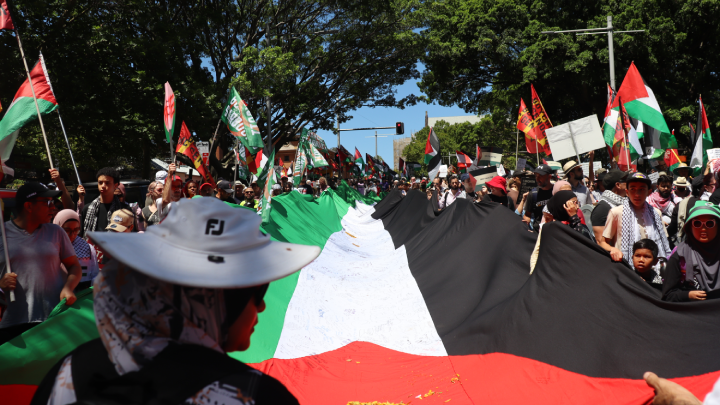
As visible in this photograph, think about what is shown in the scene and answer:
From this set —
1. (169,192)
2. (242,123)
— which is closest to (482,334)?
(169,192)

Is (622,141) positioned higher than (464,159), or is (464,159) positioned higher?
(622,141)

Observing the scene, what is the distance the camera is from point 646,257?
179 inches

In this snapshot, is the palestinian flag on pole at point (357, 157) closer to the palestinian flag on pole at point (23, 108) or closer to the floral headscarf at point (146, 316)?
the palestinian flag on pole at point (23, 108)

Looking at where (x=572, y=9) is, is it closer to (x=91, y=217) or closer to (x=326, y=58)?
(x=326, y=58)

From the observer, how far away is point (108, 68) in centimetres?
1789

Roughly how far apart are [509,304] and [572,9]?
77.4 feet

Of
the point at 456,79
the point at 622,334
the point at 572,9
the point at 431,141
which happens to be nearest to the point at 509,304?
the point at 622,334

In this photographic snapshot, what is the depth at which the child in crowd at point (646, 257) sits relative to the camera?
4562 mm

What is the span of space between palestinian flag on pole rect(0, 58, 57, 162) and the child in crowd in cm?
591

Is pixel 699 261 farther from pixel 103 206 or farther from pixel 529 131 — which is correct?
pixel 529 131

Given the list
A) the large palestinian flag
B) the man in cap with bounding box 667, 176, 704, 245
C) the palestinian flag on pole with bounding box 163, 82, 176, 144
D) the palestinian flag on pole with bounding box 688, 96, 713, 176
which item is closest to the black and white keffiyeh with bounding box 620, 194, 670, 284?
the large palestinian flag

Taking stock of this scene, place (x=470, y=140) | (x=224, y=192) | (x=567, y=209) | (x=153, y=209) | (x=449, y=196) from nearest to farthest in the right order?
(x=567, y=209) < (x=153, y=209) < (x=224, y=192) < (x=449, y=196) < (x=470, y=140)

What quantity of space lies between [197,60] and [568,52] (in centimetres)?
1607

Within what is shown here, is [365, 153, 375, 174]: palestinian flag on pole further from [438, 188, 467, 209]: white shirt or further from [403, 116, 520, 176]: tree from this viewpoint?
[438, 188, 467, 209]: white shirt
